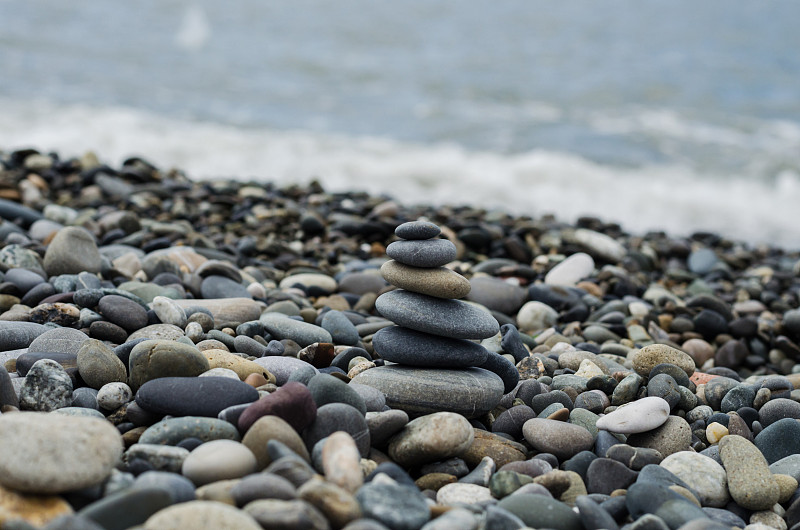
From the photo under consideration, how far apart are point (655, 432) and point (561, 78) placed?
16.8 metres

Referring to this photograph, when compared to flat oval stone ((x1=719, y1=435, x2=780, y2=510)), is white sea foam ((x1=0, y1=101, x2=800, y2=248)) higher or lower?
higher

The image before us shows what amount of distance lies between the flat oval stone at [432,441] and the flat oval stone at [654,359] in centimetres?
122

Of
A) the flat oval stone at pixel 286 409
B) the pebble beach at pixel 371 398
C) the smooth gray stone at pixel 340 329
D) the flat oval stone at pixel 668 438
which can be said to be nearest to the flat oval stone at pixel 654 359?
the pebble beach at pixel 371 398

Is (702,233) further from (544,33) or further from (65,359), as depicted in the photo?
(544,33)

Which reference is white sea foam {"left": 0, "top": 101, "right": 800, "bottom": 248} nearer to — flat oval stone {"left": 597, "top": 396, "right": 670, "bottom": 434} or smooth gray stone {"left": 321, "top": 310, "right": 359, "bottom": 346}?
smooth gray stone {"left": 321, "top": 310, "right": 359, "bottom": 346}

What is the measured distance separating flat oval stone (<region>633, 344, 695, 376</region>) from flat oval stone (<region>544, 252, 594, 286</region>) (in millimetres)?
2031

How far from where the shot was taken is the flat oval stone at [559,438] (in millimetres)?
2572

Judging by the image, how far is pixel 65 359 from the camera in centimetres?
274

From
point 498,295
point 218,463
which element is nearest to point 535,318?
point 498,295

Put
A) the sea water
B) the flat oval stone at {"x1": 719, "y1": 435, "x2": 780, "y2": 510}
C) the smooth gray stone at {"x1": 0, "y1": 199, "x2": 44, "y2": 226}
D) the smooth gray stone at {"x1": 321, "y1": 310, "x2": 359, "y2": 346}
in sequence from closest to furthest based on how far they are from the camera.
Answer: the flat oval stone at {"x1": 719, "y1": 435, "x2": 780, "y2": 510} < the smooth gray stone at {"x1": 321, "y1": 310, "x2": 359, "y2": 346} < the smooth gray stone at {"x1": 0, "y1": 199, "x2": 44, "y2": 226} < the sea water

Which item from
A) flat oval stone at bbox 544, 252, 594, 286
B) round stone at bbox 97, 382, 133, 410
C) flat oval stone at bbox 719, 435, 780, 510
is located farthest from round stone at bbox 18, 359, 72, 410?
flat oval stone at bbox 544, 252, 594, 286

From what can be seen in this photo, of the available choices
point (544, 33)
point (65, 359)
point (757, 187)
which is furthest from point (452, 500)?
point (544, 33)

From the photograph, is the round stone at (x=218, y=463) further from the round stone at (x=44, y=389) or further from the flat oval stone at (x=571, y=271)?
the flat oval stone at (x=571, y=271)

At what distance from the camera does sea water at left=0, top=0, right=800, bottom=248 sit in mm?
10477
